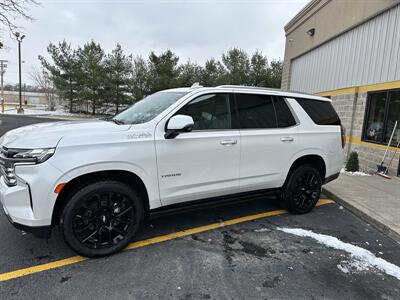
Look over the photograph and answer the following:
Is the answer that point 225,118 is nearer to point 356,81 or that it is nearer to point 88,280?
point 88,280

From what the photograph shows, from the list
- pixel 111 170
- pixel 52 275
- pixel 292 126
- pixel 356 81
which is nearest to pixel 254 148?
pixel 292 126

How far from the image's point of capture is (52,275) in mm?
2709

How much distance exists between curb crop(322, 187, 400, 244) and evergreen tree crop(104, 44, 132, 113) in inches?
1165

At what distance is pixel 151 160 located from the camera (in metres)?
3.05

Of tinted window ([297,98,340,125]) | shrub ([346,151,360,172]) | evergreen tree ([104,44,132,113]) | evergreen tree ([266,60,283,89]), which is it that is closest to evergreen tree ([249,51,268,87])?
evergreen tree ([266,60,283,89])

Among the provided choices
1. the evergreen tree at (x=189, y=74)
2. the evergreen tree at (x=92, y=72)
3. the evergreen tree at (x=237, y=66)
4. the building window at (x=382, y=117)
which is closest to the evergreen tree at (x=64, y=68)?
the evergreen tree at (x=92, y=72)

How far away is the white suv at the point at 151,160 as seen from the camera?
8.71ft

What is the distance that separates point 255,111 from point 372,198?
129 inches

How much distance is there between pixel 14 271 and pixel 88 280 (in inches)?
30.3

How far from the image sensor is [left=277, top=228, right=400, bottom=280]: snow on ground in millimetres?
3055

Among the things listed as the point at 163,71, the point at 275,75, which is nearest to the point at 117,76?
the point at 163,71

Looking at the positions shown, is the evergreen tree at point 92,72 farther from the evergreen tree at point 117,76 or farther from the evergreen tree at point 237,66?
the evergreen tree at point 237,66

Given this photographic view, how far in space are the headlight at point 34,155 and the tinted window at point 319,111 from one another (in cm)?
359

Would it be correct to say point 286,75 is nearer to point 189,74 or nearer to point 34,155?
point 34,155
